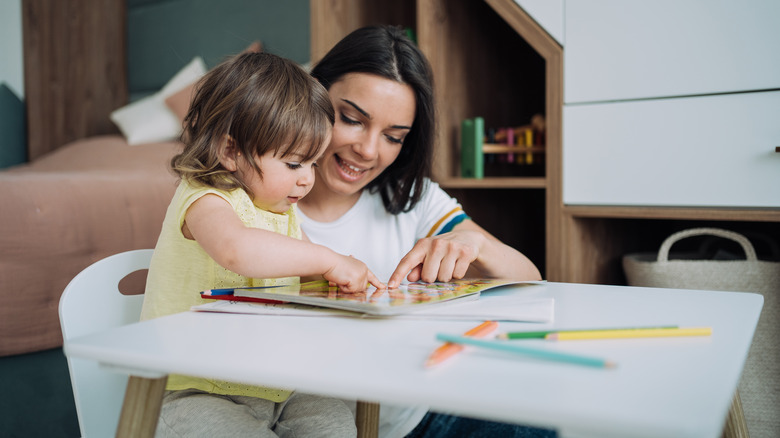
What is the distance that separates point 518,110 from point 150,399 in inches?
64.2

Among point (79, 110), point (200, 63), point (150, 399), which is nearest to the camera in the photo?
point (150, 399)

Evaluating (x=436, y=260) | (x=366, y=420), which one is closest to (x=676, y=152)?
(x=436, y=260)

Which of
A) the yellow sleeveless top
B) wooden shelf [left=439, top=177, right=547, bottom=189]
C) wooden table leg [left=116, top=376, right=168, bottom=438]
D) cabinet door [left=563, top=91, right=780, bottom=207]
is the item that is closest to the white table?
wooden table leg [left=116, top=376, right=168, bottom=438]

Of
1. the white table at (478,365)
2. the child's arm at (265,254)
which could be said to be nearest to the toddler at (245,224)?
the child's arm at (265,254)

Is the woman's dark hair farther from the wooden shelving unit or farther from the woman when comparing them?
the wooden shelving unit

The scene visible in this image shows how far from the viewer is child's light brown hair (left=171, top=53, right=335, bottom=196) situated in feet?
2.94

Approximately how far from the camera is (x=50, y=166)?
252cm

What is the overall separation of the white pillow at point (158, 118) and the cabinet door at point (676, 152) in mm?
1753

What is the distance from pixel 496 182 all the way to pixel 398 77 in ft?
1.57

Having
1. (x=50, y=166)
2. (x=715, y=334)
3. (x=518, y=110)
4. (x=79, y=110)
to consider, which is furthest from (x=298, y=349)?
(x=79, y=110)

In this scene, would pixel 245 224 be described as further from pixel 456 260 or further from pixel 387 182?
pixel 387 182

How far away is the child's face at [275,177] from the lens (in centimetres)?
92

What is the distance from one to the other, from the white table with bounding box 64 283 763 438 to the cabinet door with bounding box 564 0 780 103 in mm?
744

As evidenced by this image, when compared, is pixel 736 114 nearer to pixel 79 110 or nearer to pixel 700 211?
pixel 700 211
